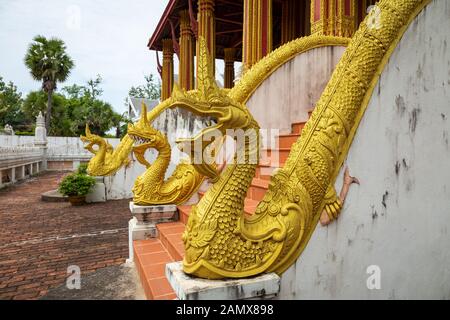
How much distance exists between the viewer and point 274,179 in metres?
1.75

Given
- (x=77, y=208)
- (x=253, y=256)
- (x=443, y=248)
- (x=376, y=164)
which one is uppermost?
(x=376, y=164)

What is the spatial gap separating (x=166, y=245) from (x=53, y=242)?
2528mm

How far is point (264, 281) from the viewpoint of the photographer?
5.01 ft

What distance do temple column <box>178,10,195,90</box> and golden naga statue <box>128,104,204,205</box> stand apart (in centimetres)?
657

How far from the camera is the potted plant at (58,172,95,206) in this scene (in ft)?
24.0

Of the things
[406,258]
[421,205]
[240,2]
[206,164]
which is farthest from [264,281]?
[240,2]

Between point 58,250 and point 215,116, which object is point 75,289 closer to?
point 58,250

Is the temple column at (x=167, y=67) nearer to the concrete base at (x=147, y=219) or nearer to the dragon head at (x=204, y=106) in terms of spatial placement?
the concrete base at (x=147, y=219)

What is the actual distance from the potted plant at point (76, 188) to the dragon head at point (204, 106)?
22.4 feet

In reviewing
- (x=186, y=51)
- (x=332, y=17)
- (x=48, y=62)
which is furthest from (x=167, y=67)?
(x=48, y=62)

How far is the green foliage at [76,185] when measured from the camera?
7.30 meters

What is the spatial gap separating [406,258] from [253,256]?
128cm

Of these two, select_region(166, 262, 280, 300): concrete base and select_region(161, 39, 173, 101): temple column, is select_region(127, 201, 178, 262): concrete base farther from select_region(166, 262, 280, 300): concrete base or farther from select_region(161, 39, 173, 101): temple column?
select_region(161, 39, 173, 101): temple column

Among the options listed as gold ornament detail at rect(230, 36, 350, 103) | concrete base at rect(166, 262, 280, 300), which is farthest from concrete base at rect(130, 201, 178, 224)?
concrete base at rect(166, 262, 280, 300)
